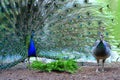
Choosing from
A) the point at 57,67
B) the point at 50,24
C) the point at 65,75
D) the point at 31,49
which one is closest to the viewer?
the point at 65,75

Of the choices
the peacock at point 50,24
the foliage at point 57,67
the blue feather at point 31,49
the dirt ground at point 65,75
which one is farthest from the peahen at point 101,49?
the blue feather at point 31,49

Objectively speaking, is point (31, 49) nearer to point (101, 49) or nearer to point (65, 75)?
point (101, 49)

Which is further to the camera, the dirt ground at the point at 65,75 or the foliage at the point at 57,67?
the foliage at the point at 57,67

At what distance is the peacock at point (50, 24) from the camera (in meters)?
10.8

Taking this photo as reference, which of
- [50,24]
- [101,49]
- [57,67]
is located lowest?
[57,67]

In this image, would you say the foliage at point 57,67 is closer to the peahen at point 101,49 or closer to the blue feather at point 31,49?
the peahen at point 101,49

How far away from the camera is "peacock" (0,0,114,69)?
10.8 meters

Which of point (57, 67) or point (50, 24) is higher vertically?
point (50, 24)

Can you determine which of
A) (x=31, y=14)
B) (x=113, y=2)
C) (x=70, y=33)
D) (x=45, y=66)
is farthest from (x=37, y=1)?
(x=113, y=2)

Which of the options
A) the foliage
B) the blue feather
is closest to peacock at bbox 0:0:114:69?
the blue feather

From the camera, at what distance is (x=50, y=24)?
36.4 ft

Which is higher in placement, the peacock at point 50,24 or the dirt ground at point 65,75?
the peacock at point 50,24

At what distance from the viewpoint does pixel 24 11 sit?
11.1 m

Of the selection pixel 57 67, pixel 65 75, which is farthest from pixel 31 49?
pixel 65 75
